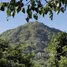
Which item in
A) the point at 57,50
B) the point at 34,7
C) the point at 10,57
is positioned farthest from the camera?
the point at 57,50

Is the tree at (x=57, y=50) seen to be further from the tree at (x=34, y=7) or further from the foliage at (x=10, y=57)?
the tree at (x=34, y=7)

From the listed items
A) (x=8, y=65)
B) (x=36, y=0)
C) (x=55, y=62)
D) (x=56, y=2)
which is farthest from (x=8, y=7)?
(x=55, y=62)

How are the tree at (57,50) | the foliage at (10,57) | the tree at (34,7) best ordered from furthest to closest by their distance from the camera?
the tree at (57,50)
the foliage at (10,57)
the tree at (34,7)

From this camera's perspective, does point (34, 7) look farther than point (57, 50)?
No

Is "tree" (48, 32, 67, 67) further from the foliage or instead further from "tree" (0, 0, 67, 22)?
"tree" (0, 0, 67, 22)

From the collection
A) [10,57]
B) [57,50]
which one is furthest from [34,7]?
[57,50]

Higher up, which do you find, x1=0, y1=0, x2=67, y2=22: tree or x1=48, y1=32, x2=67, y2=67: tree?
x1=0, y1=0, x2=67, y2=22: tree

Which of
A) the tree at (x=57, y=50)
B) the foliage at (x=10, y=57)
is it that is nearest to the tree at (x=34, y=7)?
the foliage at (x=10, y=57)

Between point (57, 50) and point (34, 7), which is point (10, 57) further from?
point (34, 7)

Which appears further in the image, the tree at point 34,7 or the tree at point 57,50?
the tree at point 57,50

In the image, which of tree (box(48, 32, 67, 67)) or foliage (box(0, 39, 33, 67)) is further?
tree (box(48, 32, 67, 67))

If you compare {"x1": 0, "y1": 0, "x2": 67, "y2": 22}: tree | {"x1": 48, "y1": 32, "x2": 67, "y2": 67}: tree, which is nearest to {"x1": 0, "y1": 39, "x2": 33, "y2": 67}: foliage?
{"x1": 48, "y1": 32, "x2": 67, "y2": 67}: tree

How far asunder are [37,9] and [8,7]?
664 millimetres

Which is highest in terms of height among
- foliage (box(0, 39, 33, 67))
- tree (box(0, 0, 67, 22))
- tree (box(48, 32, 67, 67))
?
tree (box(0, 0, 67, 22))
